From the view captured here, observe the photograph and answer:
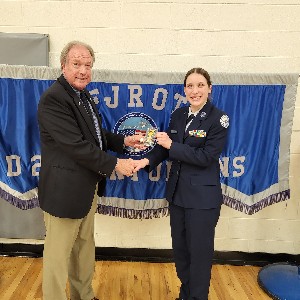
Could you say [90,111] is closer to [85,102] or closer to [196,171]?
[85,102]

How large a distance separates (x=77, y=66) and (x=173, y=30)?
40.3 inches

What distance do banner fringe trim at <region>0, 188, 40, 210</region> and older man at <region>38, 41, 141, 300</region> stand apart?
689 mm

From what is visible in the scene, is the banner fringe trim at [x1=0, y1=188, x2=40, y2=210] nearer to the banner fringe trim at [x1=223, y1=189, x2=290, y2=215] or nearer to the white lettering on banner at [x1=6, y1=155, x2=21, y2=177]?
the white lettering on banner at [x1=6, y1=155, x2=21, y2=177]

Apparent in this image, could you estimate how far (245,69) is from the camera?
8.28 feet

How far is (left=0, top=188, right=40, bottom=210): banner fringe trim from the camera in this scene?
2449 mm

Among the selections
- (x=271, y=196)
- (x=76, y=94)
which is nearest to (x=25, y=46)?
(x=76, y=94)

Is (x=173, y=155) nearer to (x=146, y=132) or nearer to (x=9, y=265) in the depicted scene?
(x=146, y=132)

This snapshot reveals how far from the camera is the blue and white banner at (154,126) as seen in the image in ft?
7.67

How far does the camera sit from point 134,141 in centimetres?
223

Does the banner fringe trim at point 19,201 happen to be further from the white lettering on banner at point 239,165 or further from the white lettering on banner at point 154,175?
the white lettering on banner at point 239,165

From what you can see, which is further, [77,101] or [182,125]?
[182,125]

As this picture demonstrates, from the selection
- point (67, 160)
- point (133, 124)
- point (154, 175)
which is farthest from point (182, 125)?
point (67, 160)

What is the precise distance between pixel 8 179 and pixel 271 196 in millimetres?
1952

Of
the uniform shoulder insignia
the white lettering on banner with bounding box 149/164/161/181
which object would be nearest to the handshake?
the white lettering on banner with bounding box 149/164/161/181
